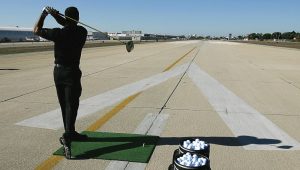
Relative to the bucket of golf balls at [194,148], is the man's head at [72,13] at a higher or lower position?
higher

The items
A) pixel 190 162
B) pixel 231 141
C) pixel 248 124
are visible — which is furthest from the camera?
pixel 248 124

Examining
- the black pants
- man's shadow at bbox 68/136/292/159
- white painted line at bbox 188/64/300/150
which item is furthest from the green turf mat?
white painted line at bbox 188/64/300/150

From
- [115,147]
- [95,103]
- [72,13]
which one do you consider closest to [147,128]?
[115,147]

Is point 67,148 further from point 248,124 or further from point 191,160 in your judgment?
point 248,124

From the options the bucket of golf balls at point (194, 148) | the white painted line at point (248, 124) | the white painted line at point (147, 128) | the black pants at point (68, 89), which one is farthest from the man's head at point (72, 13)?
the white painted line at point (248, 124)

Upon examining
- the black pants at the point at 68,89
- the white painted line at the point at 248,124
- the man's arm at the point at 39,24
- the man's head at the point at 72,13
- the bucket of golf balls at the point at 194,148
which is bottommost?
the white painted line at the point at 248,124

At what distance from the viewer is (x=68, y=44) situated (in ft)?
18.0

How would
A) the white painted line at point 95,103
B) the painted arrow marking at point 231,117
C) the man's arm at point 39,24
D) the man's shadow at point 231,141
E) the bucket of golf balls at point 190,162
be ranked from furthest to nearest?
the white painted line at point 95,103 → the painted arrow marking at point 231,117 → the man's shadow at point 231,141 → the man's arm at point 39,24 → the bucket of golf balls at point 190,162

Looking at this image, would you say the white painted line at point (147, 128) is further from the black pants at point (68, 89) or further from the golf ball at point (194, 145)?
the golf ball at point (194, 145)

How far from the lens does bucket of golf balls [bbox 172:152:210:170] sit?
11.6 ft

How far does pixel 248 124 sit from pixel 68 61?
155 inches

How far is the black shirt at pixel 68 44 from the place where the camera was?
212 inches

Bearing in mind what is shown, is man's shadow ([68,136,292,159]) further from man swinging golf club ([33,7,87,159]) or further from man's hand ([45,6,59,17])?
man's hand ([45,6,59,17])

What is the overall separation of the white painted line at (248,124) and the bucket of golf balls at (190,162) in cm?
261
